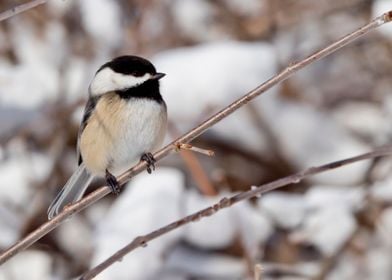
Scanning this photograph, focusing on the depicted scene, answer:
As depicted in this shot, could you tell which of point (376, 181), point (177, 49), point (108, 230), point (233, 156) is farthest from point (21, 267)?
point (376, 181)

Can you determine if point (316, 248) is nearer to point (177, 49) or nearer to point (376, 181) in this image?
point (376, 181)

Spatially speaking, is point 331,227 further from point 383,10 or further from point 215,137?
point 383,10

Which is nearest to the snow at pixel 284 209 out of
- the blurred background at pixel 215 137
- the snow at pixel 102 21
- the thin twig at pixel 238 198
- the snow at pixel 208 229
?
the blurred background at pixel 215 137

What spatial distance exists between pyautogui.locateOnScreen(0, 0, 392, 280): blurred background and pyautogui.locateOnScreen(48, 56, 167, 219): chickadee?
35.6 inches

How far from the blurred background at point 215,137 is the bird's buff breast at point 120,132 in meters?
0.89

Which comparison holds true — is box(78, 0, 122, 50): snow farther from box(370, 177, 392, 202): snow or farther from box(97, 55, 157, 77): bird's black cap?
box(97, 55, 157, 77): bird's black cap

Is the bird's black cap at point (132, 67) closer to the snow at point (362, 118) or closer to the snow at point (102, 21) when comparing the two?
the snow at point (102, 21)

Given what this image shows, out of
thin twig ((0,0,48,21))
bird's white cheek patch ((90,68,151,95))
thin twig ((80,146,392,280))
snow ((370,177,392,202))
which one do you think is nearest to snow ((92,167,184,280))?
snow ((370,177,392,202))

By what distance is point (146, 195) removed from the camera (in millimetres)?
3670

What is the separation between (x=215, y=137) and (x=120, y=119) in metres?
1.93

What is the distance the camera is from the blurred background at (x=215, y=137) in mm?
3617

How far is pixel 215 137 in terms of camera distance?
4195 millimetres

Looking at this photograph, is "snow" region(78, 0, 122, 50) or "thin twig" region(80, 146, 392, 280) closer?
"thin twig" region(80, 146, 392, 280)

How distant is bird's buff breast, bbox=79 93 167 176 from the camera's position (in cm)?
229
